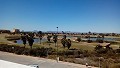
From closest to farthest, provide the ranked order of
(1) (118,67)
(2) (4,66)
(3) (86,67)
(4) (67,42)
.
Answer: (2) (4,66)
(1) (118,67)
(3) (86,67)
(4) (67,42)

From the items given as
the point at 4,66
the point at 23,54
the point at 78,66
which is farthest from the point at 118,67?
the point at 23,54

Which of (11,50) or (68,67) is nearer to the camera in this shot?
(68,67)

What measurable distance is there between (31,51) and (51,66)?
1383cm

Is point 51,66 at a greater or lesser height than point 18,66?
lesser

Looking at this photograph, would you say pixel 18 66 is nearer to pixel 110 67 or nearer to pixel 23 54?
pixel 110 67

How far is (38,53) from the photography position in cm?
4075

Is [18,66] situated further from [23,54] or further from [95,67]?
[23,54]

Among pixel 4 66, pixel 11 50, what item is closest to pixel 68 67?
pixel 4 66

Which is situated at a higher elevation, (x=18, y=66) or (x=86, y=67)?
(x=18, y=66)

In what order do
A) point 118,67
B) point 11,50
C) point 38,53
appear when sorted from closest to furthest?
point 118,67
point 38,53
point 11,50

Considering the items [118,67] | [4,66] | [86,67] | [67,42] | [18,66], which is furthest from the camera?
[67,42]

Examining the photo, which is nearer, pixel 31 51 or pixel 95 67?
pixel 95 67

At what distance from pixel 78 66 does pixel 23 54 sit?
16.3 metres

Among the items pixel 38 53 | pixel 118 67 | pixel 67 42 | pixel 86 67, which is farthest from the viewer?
pixel 67 42
